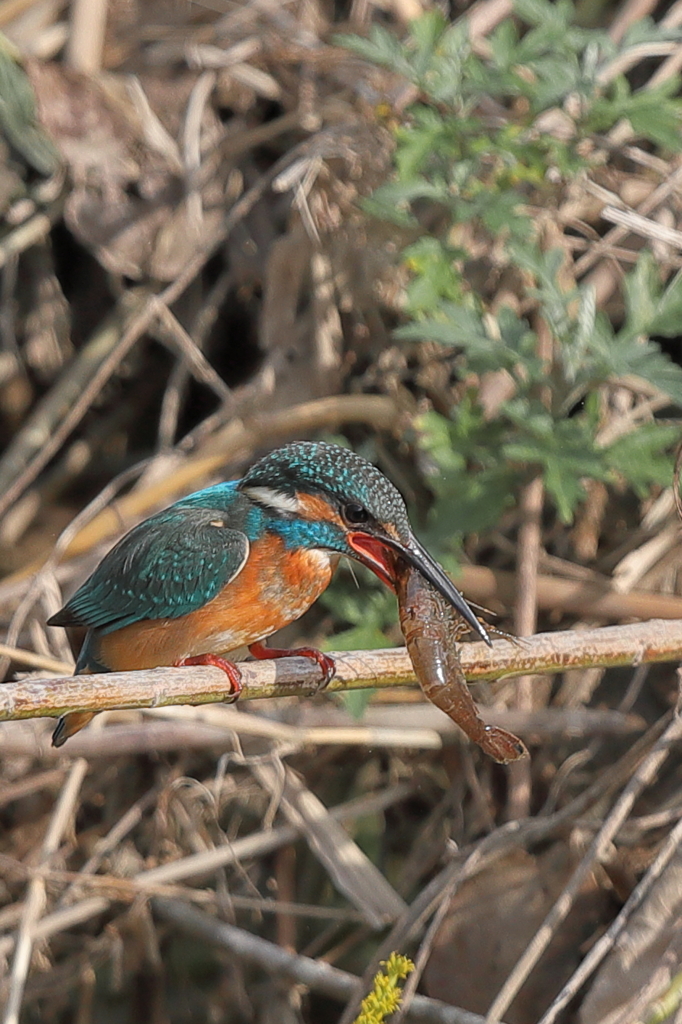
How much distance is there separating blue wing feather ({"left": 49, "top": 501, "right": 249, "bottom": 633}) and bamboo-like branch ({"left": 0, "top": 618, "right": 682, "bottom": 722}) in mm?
341

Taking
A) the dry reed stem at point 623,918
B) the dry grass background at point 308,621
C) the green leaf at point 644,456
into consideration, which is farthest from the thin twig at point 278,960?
the green leaf at point 644,456

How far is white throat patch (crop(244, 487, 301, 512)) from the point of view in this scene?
2.58m

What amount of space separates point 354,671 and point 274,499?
1.99 feet

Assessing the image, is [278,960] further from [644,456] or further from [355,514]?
[644,456]

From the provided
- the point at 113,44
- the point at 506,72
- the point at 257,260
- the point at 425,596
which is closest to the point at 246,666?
the point at 425,596

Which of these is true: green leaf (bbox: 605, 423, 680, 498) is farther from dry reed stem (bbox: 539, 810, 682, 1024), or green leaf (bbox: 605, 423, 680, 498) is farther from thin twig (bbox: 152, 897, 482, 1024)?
thin twig (bbox: 152, 897, 482, 1024)

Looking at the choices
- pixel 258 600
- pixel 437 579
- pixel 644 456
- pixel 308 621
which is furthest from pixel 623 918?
pixel 308 621

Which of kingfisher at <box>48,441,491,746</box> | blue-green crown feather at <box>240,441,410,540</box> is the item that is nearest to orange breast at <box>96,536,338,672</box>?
kingfisher at <box>48,441,491,746</box>

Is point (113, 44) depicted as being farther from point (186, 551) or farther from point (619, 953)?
point (619, 953)

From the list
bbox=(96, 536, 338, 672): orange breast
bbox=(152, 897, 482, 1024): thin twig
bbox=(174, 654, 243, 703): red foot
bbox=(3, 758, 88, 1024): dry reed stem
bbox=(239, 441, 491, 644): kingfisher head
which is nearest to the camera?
bbox=(174, 654, 243, 703): red foot

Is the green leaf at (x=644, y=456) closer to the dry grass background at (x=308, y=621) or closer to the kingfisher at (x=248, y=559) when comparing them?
the dry grass background at (x=308, y=621)

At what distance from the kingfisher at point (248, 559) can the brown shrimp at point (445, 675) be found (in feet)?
0.45

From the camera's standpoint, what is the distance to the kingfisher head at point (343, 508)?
2.37m

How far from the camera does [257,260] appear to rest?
4051 millimetres
